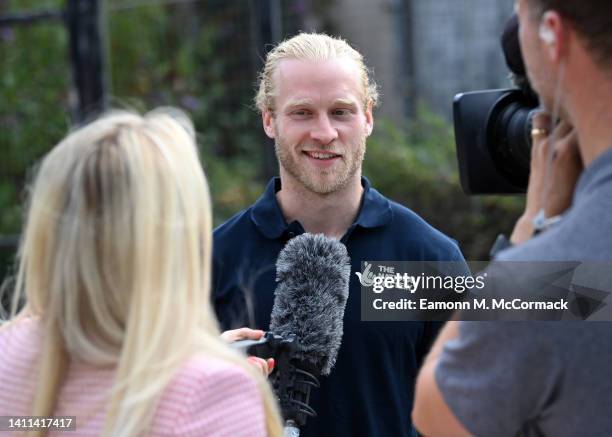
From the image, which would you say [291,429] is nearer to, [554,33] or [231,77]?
[554,33]

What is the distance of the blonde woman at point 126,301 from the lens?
1.56 m

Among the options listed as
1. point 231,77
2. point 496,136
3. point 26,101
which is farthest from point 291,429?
point 26,101

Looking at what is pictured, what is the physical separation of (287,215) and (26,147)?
420 cm

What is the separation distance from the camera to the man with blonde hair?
2.64 meters

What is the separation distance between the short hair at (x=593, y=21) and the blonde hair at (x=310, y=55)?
4.59 ft

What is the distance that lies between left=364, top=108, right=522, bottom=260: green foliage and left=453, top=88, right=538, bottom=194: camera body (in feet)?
12.3

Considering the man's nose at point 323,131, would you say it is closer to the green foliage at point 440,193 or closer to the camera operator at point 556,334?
the camera operator at point 556,334

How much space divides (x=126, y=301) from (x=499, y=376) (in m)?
0.61

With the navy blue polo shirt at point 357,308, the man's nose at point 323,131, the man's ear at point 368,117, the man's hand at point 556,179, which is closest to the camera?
the man's hand at point 556,179

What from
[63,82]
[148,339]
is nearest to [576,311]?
[148,339]

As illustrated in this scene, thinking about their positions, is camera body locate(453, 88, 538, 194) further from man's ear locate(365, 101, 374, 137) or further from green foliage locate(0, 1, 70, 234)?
green foliage locate(0, 1, 70, 234)

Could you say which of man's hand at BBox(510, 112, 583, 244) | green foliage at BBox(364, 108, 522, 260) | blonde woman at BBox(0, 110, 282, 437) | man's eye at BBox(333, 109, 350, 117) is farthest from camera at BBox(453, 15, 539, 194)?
green foliage at BBox(364, 108, 522, 260)

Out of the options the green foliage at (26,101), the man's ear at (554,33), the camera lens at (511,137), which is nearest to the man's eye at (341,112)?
the camera lens at (511,137)

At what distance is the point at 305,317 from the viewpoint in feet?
8.33
